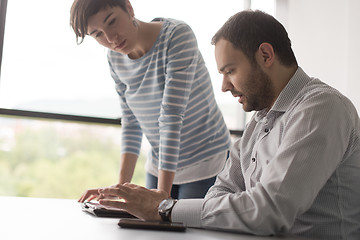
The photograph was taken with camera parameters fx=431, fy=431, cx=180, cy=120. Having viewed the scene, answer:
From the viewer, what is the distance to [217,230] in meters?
1.03

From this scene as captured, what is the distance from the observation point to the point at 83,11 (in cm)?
156

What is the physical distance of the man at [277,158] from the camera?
0.98m

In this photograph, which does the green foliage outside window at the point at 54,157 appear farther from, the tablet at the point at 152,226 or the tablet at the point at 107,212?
the tablet at the point at 152,226

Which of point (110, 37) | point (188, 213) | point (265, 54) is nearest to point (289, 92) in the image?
point (265, 54)

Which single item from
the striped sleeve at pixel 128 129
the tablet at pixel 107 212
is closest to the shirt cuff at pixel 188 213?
the tablet at pixel 107 212

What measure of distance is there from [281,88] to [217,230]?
1.68 feet

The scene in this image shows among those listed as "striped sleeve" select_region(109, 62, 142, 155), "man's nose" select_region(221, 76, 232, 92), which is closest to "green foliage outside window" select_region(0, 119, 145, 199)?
"striped sleeve" select_region(109, 62, 142, 155)

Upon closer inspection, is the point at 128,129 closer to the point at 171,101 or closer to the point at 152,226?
the point at 171,101

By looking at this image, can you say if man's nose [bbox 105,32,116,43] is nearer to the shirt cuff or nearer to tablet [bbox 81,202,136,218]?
tablet [bbox 81,202,136,218]

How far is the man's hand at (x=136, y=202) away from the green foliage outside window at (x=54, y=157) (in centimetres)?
202

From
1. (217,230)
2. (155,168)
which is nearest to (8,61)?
(155,168)

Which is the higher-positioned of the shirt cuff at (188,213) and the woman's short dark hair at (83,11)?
the woman's short dark hair at (83,11)

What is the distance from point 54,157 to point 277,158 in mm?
2555

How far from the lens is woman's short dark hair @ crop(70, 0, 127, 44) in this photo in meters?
1.56
